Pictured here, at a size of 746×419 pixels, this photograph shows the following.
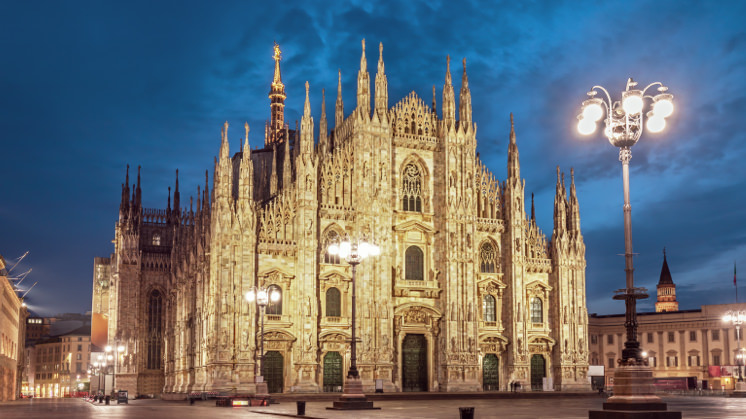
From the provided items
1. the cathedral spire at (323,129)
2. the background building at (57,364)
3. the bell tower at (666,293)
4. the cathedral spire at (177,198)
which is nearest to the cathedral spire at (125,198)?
the cathedral spire at (177,198)

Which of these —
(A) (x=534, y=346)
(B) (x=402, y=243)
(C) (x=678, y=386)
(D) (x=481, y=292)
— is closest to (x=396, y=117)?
(B) (x=402, y=243)

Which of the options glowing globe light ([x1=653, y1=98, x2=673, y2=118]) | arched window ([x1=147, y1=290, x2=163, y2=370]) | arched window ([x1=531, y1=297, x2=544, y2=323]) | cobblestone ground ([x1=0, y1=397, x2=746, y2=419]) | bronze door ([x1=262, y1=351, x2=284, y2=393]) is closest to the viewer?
glowing globe light ([x1=653, y1=98, x2=673, y2=118])

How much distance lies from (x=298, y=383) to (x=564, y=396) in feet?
60.9

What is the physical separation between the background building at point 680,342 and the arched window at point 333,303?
51845mm

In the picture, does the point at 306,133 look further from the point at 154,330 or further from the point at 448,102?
the point at 154,330

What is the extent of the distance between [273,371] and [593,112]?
3677 centimetres

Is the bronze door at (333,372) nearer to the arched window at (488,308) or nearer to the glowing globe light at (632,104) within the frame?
the arched window at (488,308)

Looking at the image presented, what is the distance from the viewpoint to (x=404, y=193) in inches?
2454

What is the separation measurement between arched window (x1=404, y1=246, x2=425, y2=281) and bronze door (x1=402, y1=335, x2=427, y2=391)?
4.48 meters

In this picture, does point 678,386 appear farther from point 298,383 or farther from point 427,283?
point 298,383

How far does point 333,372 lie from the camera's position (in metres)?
57.8

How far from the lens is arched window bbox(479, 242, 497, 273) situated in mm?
63719

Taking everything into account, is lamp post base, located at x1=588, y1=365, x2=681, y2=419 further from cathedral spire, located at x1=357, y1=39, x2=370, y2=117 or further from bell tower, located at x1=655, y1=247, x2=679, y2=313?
bell tower, located at x1=655, y1=247, x2=679, y2=313

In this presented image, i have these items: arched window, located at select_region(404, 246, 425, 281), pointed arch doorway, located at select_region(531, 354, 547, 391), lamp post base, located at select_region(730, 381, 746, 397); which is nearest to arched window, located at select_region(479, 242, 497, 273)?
arched window, located at select_region(404, 246, 425, 281)
